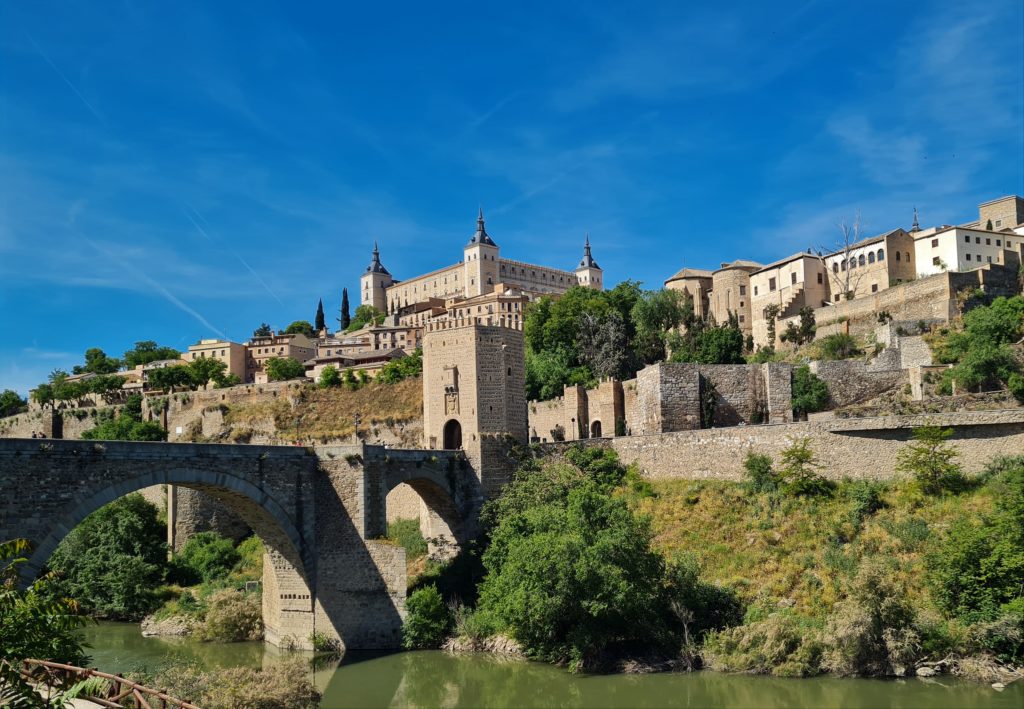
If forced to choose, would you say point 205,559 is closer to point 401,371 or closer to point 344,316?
point 401,371

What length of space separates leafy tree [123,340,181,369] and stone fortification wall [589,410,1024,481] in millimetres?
76564

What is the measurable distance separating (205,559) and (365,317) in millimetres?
79232

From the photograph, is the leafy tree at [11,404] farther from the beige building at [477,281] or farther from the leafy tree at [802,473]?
the leafy tree at [802,473]

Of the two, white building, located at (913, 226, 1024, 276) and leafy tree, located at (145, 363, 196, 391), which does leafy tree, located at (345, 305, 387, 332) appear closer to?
leafy tree, located at (145, 363, 196, 391)

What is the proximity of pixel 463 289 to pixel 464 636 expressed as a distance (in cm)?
8201

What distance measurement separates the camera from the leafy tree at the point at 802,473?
1077 inches

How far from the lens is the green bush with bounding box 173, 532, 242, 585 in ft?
117

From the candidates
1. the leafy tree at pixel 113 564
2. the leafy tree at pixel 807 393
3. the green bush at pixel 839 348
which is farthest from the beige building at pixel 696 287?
the leafy tree at pixel 113 564

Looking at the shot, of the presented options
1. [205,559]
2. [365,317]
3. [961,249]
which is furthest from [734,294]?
[365,317]

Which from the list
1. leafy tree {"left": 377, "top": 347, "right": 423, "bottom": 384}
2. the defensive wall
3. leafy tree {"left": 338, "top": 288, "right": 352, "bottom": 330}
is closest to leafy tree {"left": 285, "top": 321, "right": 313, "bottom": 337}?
leafy tree {"left": 338, "top": 288, "right": 352, "bottom": 330}

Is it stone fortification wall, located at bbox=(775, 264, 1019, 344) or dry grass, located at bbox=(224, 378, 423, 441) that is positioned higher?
stone fortification wall, located at bbox=(775, 264, 1019, 344)

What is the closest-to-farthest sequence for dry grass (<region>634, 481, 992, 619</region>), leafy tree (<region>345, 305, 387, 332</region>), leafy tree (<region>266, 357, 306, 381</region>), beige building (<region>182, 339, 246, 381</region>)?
dry grass (<region>634, 481, 992, 619</region>) < leafy tree (<region>266, 357, 306, 381</region>) < beige building (<region>182, 339, 246, 381</region>) < leafy tree (<region>345, 305, 387, 332</region>)

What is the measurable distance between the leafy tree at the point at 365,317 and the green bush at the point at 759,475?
263ft

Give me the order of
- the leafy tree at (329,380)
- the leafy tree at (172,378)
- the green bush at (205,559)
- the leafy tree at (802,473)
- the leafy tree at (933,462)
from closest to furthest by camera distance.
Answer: the leafy tree at (933,462), the leafy tree at (802,473), the green bush at (205,559), the leafy tree at (329,380), the leafy tree at (172,378)
